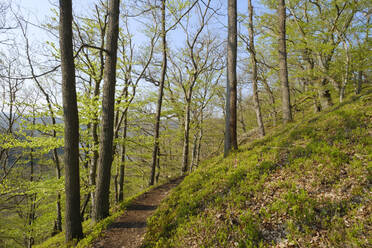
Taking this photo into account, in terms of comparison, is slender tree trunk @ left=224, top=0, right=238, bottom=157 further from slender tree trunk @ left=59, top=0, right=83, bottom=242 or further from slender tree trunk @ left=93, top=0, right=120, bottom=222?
slender tree trunk @ left=59, top=0, right=83, bottom=242

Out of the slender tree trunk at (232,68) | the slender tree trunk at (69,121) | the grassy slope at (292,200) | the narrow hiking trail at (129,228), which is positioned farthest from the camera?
the slender tree trunk at (232,68)

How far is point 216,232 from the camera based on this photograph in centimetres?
354

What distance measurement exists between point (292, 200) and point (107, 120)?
5904mm

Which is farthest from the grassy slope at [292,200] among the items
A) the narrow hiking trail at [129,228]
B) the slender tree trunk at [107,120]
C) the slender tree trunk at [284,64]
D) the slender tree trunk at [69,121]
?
the slender tree trunk at [284,64]

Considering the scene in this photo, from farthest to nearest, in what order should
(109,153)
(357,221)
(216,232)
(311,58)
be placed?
(311,58) → (109,153) → (216,232) → (357,221)

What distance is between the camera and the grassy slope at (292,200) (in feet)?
8.93

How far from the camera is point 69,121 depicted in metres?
4.84

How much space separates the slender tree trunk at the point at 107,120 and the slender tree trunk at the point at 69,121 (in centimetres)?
Result: 90

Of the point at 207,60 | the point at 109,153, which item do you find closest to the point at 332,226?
the point at 109,153

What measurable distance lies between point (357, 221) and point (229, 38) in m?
7.48

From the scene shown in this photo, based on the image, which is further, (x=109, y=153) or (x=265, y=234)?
(x=109, y=153)

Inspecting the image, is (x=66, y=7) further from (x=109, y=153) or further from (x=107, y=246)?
(x=107, y=246)

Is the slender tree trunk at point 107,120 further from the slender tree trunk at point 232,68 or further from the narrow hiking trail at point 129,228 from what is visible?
the slender tree trunk at point 232,68

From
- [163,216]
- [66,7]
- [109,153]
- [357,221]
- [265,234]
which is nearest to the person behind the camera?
[357,221]
